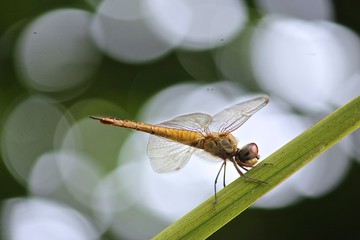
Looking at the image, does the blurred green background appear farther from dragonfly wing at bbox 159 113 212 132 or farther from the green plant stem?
the green plant stem

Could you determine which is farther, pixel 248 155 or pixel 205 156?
pixel 205 156

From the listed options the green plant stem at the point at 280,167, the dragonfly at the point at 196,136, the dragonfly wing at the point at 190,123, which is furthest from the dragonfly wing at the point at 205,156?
the green plant stem at the point at 280,167

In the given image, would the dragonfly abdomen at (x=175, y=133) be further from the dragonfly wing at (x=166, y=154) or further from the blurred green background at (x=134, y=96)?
the blurred green background at (x=134, y=96)

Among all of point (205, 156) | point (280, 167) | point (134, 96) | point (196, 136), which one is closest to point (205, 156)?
point (205, 156)

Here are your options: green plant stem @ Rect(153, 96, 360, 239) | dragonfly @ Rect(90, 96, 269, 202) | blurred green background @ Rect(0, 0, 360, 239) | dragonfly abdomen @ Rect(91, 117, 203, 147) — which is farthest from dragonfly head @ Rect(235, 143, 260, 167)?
blurred green background @ Rect(0, 0, 360, 239)

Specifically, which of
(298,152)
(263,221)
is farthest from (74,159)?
(298,152)

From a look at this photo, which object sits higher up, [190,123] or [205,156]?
[190,123]

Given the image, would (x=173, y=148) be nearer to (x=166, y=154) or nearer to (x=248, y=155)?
(x=166, y=154)

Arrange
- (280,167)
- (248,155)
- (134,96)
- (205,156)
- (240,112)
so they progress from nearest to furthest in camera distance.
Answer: (280,167) < (248,155) < (240,112) < (205,156) < (134,96)
